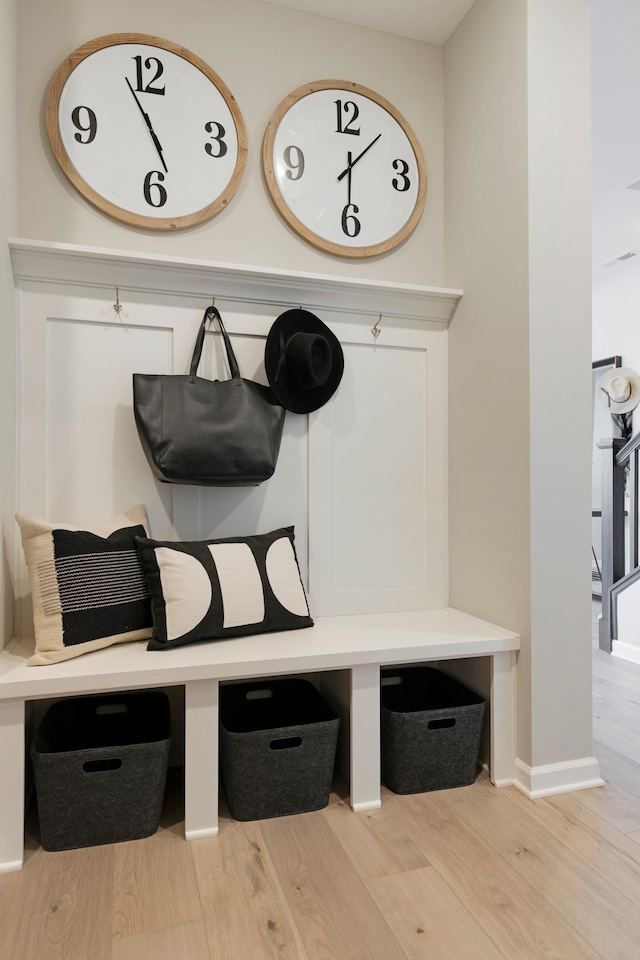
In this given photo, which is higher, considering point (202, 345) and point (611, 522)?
point (202, 345)

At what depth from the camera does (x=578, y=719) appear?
6.44ft

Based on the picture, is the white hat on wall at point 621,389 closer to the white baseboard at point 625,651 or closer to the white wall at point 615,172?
the white wall at point 615,172

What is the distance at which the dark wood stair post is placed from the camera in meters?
Result: 3.89

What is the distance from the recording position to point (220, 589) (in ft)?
6.13

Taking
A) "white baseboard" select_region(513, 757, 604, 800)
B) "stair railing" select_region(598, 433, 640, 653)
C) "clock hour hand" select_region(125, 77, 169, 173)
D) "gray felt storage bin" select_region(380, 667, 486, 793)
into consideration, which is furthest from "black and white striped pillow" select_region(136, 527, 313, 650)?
"stair railing" select_region(598, 433, 640, 653)

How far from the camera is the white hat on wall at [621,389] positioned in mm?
4969

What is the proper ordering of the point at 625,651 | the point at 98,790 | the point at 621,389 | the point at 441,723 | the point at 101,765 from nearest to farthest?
the point at 98,790 → the point at 101,765 → the point at 441,723 → the point at 625,651 → the point at 621,389

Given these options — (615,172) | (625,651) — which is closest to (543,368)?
(615,172)

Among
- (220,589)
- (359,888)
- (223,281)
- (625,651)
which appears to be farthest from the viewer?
(625,651)

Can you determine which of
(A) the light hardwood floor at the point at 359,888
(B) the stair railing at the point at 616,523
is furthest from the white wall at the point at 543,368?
(B) the stair railing at the point at 616,523

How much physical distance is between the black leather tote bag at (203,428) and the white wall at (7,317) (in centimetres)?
36

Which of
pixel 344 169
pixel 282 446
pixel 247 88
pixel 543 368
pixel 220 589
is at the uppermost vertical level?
pixel 247 88

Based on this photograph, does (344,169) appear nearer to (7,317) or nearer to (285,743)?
(7,317)

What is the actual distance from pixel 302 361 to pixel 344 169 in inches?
31.4
